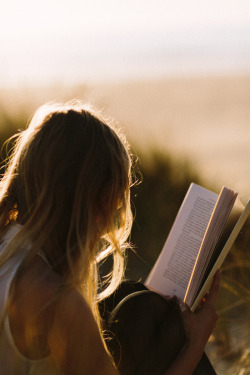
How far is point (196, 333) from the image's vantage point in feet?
4.42

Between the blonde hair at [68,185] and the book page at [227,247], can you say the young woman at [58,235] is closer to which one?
the blonde hair at [68,185]

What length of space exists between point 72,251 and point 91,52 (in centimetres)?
262

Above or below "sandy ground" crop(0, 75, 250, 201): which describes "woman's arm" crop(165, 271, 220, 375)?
below

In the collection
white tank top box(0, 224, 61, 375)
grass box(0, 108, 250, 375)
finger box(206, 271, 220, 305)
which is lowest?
grass box(0, 108, 250, 375)

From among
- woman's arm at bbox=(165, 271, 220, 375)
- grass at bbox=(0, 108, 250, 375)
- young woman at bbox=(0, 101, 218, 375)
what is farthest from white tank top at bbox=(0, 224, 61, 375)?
grass at bbox=(0, 108, 250, 375)

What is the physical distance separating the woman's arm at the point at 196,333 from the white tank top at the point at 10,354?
393mm

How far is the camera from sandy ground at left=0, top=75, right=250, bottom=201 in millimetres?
2717

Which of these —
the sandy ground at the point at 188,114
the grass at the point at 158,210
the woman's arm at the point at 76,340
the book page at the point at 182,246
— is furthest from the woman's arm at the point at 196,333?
the sandy ground at the point at 188,114

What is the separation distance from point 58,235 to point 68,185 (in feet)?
0.41

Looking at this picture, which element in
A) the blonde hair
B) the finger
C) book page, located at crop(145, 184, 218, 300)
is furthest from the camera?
book page, located at crop(145, 184, 218, 300)

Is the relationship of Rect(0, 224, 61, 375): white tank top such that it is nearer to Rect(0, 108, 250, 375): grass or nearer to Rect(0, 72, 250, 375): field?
Rect(0, 72, 250, 375): field

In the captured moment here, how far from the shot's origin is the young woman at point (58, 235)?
39.2 inches

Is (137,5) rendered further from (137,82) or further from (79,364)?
(79,364)

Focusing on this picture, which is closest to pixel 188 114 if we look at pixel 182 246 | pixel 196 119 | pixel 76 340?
pixel 196 119
